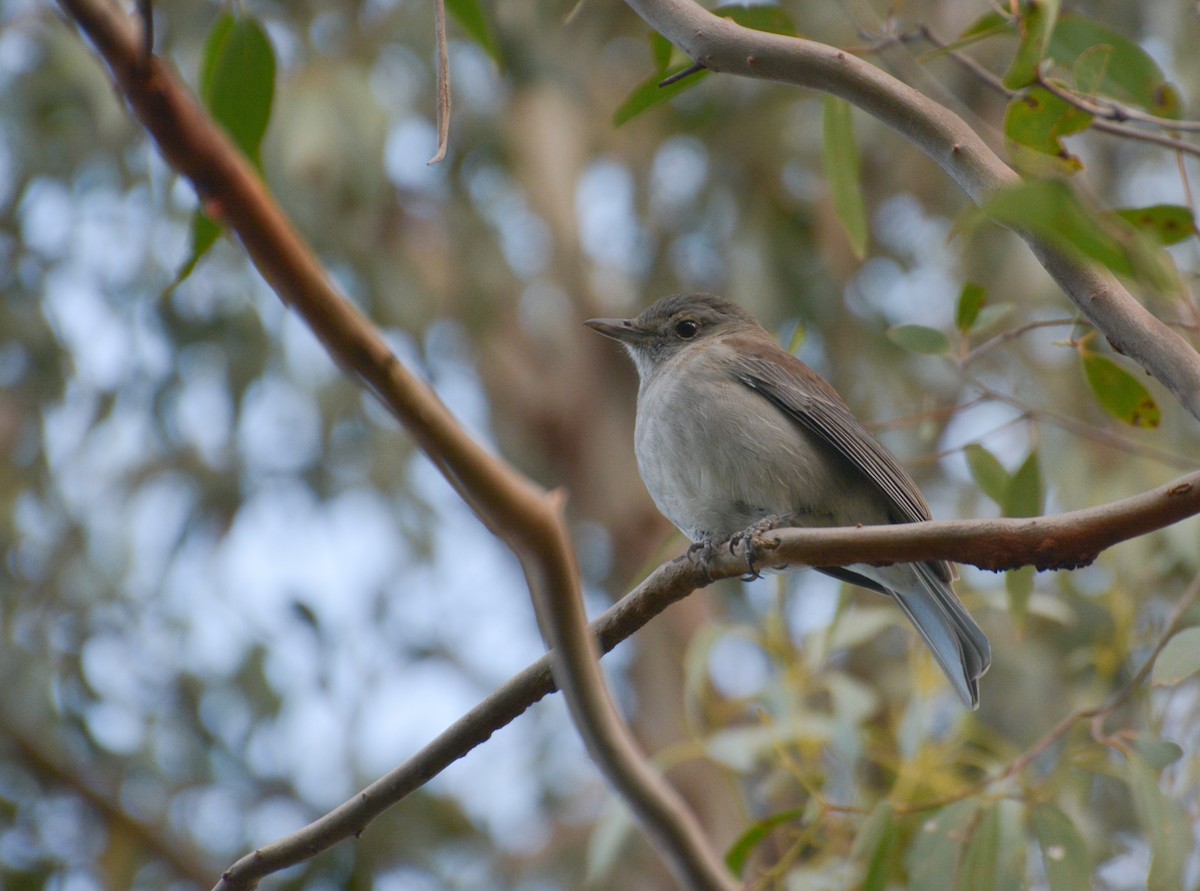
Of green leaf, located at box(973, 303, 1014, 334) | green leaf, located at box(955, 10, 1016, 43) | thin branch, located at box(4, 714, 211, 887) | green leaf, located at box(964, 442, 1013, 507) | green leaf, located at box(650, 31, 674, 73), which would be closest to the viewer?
green leaf, located at box(955, 10, 1016, 43)

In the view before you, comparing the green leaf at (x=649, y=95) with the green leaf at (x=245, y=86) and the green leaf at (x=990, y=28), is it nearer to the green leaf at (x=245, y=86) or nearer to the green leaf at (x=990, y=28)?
the green leaf at (x=990, y=28)

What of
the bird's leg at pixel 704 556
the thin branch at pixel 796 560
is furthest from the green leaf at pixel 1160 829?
the thin branch at pixel 796 560

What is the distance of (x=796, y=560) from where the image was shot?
6.00ft

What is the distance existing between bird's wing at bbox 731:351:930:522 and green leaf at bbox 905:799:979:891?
2.18ft

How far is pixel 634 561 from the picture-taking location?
6289 mm

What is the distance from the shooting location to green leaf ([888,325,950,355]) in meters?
2.48

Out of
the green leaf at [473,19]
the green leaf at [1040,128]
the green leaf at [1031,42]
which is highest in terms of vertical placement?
the green leaf at [473,19]

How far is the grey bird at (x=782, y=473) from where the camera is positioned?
2.84 m

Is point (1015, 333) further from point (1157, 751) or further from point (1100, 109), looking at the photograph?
point (1157, 751)

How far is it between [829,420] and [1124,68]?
101 cm

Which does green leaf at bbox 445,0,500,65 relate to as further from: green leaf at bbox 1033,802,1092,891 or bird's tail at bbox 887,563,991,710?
green leaf at bbox 1033,802,1092,891

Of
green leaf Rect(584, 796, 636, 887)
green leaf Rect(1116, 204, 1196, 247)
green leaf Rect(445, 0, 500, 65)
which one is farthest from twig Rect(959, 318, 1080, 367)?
green leaf Rect(584, 796, 636, 887)

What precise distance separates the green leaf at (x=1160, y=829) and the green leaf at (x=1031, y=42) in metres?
1.45

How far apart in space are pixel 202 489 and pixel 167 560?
14.4 inches
